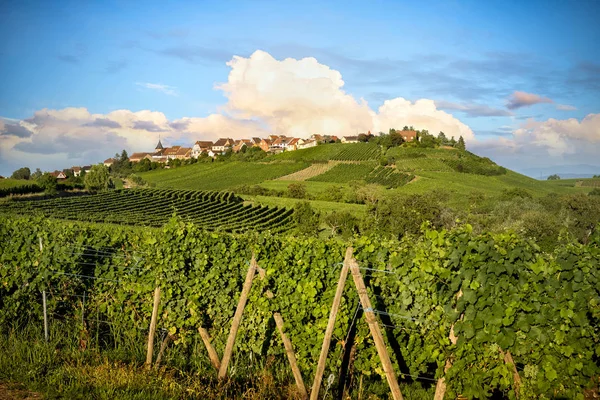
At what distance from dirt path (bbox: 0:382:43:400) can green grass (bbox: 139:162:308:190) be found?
100996 mm

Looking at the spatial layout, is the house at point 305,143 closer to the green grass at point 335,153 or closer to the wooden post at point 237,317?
the green grass at point 335,153

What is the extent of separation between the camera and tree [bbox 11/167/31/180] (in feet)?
434

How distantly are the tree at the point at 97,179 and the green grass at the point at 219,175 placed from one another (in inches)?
457

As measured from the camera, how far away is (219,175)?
122 m

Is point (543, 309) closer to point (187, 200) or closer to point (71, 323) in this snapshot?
point (71, 323)

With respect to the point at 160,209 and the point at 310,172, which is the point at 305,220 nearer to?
the point at 160,209

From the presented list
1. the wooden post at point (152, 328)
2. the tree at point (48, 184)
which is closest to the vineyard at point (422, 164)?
the tree at point (48, 184)

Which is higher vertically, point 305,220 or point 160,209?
point 160,209

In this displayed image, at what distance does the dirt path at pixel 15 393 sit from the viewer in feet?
19.7

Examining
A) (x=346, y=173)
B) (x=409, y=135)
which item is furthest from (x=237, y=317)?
(x=409, y=135)

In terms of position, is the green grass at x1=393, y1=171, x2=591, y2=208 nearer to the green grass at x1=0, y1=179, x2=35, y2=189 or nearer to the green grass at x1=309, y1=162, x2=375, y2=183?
the green grass at x1=309, y1=162, x2=375, y2=183

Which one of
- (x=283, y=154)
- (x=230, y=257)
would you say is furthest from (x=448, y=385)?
(x=283, y=154)

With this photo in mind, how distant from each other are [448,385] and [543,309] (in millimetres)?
1390

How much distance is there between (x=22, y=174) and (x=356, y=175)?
93.1 m
